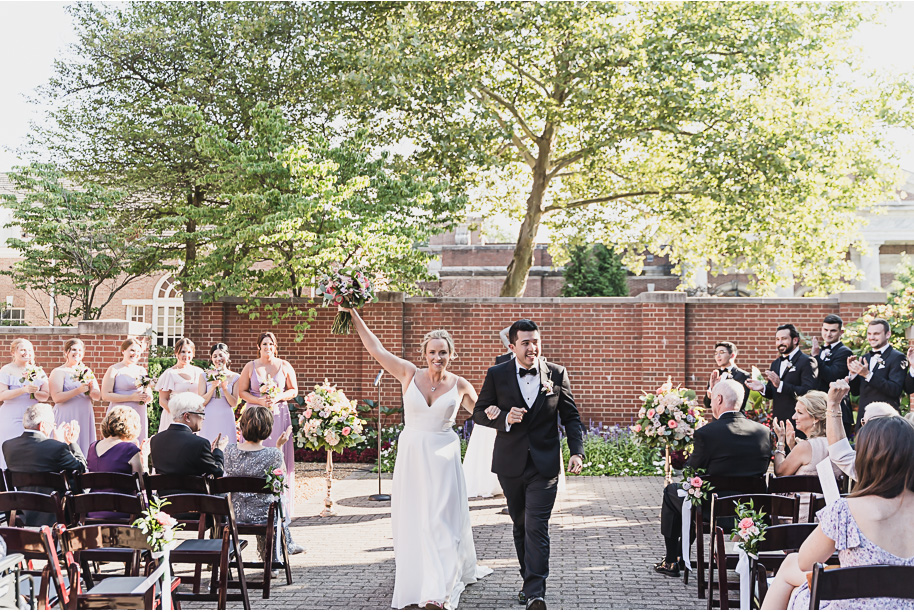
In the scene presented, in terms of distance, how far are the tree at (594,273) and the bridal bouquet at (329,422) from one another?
24270 millimetres

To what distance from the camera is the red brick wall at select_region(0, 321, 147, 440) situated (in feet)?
44.3

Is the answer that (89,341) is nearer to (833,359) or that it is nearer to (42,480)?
(42,480)

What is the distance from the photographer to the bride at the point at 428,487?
5977 millimetres

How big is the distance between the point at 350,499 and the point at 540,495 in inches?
211

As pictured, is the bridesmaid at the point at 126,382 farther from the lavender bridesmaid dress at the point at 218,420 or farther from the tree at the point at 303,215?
the tree at the point at 303,215

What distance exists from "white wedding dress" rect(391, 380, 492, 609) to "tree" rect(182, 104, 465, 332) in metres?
7.45

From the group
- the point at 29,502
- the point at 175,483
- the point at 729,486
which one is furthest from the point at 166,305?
the point at 729,486

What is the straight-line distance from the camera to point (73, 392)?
9.39 metres

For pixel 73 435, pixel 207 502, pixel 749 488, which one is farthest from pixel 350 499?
pixel 749 488

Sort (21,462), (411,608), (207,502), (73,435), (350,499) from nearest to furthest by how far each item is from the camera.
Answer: (207,502)
(411,608)
(21,462)
(73,435)
(350,499)

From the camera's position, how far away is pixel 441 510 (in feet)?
19.8

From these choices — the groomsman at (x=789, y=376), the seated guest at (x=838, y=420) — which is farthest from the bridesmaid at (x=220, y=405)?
the seated guest at (x=838, y=420)

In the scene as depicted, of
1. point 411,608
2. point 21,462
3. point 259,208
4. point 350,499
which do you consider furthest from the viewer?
point 259,208

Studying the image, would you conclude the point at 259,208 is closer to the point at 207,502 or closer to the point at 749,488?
the point at 207,502
